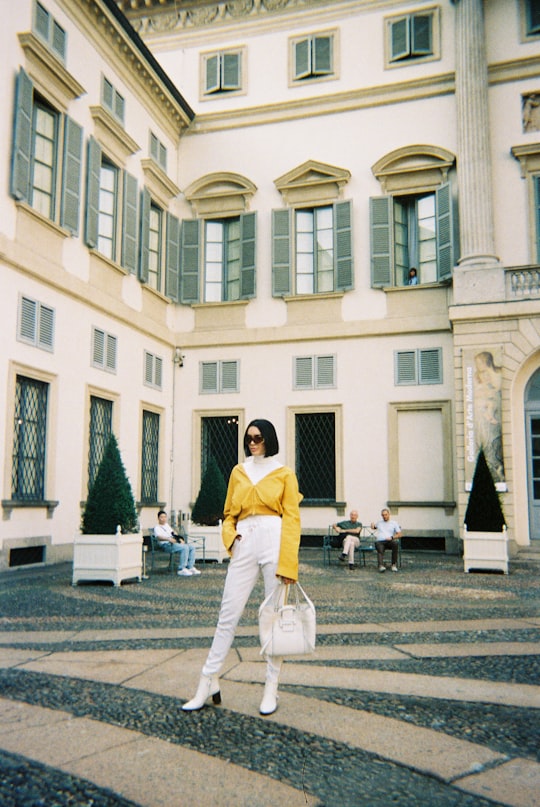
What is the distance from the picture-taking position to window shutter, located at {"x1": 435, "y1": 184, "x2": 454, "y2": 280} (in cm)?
1645

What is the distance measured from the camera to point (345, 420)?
56.1 ft

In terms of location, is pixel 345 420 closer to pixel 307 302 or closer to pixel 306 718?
pixel 307 302

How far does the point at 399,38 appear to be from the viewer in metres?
17.5

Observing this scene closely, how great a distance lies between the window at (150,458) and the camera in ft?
55.2

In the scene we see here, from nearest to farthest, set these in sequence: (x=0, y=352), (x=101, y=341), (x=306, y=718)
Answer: (x=306, y=718), (x=0, y=352), (x=101, y=341)

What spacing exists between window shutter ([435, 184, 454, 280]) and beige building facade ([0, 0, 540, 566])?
0.06 m

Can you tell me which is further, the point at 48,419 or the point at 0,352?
the point at 48,419

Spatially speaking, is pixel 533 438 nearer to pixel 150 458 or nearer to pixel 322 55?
pixel 150 458

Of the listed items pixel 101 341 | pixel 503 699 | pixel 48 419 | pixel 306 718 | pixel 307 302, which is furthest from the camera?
pixel 307 302

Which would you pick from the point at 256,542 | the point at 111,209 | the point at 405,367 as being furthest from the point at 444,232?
the point at 256,542

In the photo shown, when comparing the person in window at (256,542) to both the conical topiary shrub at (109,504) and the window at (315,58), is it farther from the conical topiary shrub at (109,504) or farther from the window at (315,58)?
the window at (315,58)

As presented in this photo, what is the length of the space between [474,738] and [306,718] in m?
0.92

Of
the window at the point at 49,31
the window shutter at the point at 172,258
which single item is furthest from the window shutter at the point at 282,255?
the window at the point at 49,31

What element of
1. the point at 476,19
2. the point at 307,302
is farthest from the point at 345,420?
the point at 476,19
